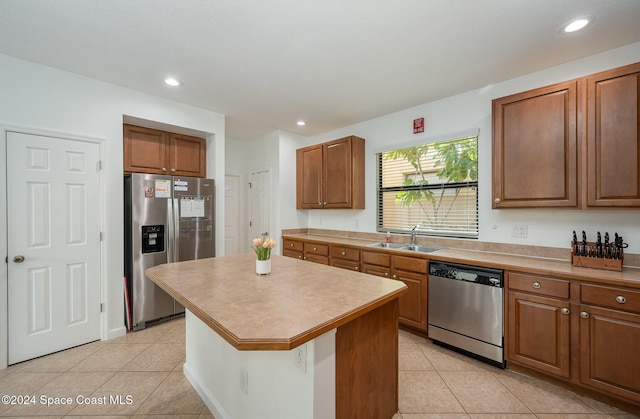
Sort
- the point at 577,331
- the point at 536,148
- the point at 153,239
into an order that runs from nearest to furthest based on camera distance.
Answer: the point at 577,331 < the point at 536,148 < the point at 153,239

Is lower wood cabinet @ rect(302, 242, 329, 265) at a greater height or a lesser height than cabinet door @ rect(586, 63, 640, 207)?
lesser

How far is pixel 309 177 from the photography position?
168 inches

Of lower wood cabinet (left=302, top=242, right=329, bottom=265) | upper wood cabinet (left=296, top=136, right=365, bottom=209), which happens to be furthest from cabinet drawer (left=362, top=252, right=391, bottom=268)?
upper wood cabinet (left=296, top=136, right=365, bottom=209)

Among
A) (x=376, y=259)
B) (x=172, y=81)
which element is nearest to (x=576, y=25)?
(x=376, y=259)

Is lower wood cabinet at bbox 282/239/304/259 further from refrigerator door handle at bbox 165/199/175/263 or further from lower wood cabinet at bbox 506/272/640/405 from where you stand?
lower wood cabinet at bbox 506/272/640/405

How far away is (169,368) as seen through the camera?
223 cm

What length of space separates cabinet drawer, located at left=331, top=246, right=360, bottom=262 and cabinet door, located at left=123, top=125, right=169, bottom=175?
7.78ft

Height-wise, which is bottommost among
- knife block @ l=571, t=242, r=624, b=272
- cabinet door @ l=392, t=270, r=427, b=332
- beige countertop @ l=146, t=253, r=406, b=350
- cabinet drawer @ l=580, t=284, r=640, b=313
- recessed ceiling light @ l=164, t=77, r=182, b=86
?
cabinet door @ l=392, t=270, r=427, b=332

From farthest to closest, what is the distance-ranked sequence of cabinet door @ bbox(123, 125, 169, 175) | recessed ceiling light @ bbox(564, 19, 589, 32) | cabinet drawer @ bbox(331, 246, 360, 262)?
cabinet drawer @ bbox(331, 246, 360, 262), cabinet door @ bbox(123, 125, 169, 175), recessed ceiling light @ bbox(564, 19, 589, 32)

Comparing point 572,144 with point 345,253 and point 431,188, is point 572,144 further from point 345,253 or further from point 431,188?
point 345,253

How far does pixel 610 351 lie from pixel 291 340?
87.9 inches

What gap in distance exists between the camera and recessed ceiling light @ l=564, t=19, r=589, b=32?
5.84 feet

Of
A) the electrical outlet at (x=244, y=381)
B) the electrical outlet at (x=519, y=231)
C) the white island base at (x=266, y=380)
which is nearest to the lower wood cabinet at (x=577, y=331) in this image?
the electrical outlet at (x=519, y=231)

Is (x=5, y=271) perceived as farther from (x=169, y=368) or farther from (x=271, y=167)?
(x=271, y=167)
